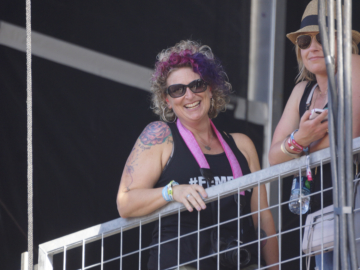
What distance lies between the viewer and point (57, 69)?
306cm

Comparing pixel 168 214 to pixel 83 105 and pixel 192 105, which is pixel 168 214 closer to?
pixel 192 105

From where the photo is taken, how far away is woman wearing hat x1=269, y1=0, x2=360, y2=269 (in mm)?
1587

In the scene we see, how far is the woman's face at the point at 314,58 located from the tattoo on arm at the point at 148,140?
0.73 metres

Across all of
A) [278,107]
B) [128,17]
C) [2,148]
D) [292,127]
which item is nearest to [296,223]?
[278,107]

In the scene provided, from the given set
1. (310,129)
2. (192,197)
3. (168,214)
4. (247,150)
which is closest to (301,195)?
(310,129)

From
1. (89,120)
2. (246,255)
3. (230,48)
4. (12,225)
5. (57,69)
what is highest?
(230,48)

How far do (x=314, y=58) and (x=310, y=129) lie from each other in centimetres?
44

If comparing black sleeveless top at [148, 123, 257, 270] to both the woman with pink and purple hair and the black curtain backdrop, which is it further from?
the black curtain backdrop

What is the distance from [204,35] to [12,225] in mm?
1935

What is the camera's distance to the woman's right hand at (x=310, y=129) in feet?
5.07

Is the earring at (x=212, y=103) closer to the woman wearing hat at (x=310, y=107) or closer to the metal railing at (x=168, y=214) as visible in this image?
the woman wearing hat at (x=310, y=107)

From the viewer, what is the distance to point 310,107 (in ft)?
6.31

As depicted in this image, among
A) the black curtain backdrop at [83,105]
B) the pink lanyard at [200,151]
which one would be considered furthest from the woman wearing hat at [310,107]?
the black curtain backdrop at [83,105]

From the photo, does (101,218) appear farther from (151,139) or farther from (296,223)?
(296,223)
